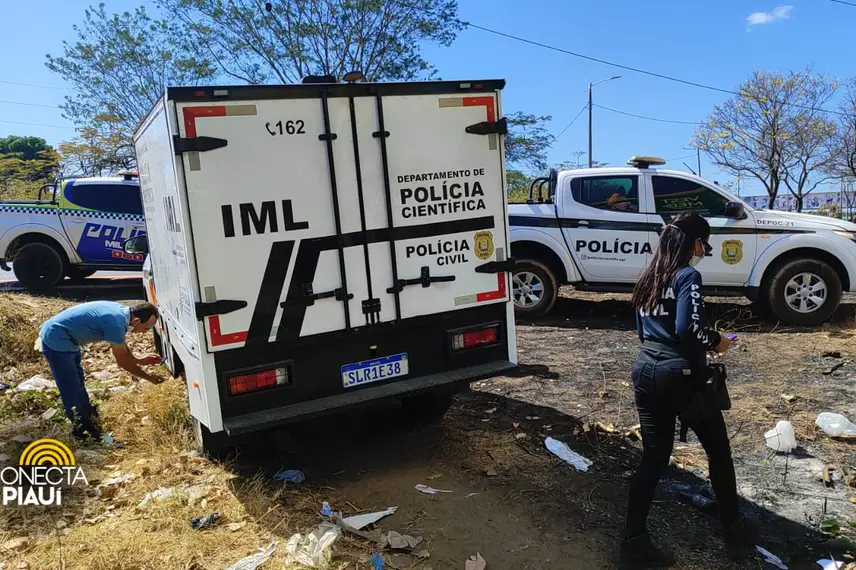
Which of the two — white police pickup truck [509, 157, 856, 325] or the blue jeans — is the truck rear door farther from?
white police pickup truck [509, 157, 856, 325]

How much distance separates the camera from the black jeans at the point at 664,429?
3076 mm

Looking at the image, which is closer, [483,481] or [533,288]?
[483,481]

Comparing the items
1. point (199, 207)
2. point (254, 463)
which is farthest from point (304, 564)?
point (199, 207)

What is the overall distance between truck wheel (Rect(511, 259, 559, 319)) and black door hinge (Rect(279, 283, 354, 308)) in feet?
16.2

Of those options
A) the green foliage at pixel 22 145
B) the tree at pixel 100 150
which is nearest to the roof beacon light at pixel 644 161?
the tree at pixel 100 150

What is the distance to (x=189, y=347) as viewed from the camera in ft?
13.3

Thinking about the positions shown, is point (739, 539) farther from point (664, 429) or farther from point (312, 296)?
point (312, 296)

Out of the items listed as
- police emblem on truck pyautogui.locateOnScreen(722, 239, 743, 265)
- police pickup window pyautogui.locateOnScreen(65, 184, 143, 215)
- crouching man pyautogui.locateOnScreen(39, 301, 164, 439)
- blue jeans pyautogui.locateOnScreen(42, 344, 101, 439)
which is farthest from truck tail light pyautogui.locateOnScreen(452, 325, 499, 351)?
police pickup window pyautogui.locateOnScreen(65, 184, 143, 215)

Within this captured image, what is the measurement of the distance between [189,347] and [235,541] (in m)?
1.29

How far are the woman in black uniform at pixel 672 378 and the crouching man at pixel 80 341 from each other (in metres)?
3.79

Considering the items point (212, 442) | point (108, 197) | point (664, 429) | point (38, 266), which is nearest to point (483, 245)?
point (664, 429)

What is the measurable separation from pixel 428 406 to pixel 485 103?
2409 mm

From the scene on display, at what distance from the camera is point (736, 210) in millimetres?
7938

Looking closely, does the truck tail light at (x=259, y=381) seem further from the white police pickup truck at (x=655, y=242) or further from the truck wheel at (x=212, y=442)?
the white police pickup truck at (x=655, y=242)
